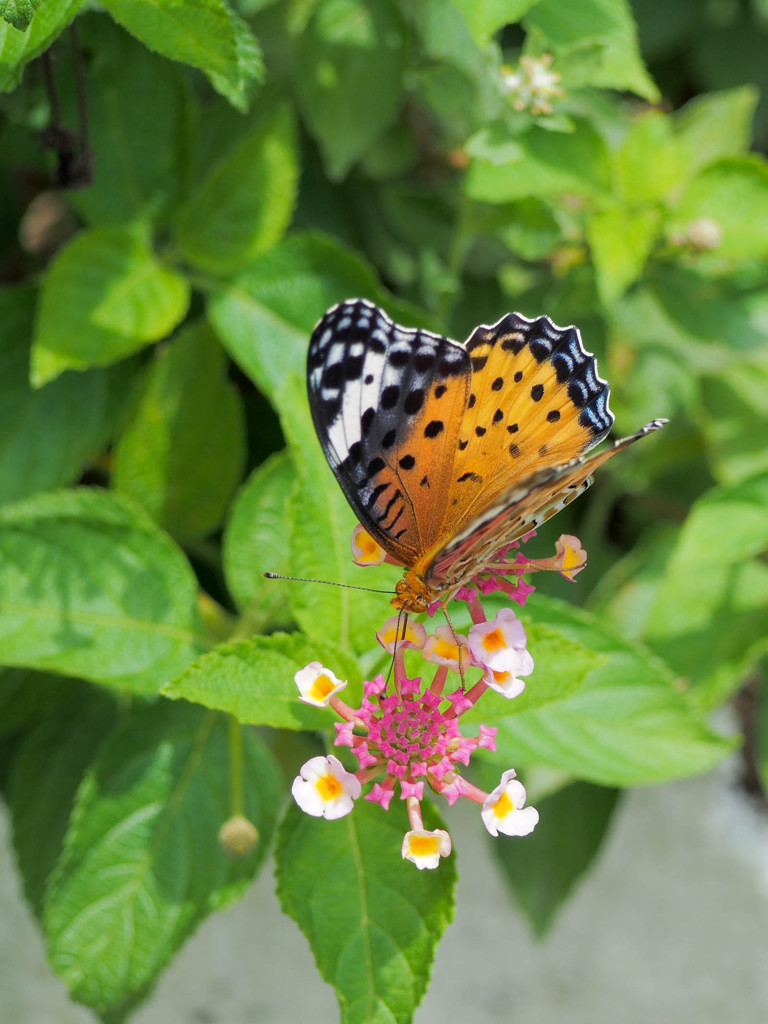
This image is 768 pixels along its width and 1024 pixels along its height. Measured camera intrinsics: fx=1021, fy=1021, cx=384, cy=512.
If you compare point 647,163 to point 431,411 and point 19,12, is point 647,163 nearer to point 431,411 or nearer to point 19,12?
point 431,411

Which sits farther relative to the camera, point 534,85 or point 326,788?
point 534,85

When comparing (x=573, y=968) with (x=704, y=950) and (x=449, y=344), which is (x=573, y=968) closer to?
(x=704, y=950)

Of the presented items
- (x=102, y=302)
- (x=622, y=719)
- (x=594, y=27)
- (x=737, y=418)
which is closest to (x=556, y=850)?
(x=622, y=719)

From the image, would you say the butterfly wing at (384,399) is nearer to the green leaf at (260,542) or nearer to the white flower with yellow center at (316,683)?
the white flower with yellow center at (316,683)

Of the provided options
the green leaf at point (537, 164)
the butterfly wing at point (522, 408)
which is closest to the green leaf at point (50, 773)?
the butterfly wing at point (522, 408)

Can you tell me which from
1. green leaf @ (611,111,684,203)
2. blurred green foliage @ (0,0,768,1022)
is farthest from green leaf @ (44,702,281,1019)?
green leaf @ (611,111,684,203)

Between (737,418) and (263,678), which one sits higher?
(263,678)

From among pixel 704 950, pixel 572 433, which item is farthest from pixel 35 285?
pixel 704 950
